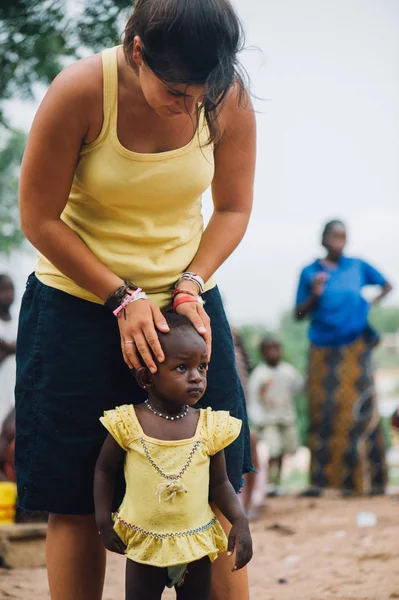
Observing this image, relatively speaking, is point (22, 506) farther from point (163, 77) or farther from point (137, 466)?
point (163, 77)

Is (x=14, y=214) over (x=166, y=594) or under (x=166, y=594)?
over

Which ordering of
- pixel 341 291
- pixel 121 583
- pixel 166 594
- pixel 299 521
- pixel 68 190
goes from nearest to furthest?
1. pixel 68 190
2. pixel 166 594
3. pixel 121 583
4. pixel 299 521
5. pixel 341 291

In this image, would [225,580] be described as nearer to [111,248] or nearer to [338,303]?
[111,248]

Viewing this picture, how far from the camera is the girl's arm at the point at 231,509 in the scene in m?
2.36

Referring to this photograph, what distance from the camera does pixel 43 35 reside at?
4844 mm

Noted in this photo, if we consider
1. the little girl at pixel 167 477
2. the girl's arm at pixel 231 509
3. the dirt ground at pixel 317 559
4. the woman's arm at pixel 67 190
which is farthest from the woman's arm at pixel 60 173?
the dirt ground at pixel 317 559

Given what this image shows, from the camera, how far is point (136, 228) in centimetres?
237

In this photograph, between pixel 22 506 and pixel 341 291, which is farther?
pixel 341 291

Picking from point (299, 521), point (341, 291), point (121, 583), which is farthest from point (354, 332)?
point (121, 583)

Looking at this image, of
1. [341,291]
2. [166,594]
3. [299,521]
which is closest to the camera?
[166,594]

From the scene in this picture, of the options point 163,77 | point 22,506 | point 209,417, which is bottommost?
point 22,506

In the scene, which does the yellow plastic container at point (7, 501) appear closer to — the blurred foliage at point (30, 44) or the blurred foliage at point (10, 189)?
the blurred foliage at point (30, 44)

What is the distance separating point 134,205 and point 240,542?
901mm

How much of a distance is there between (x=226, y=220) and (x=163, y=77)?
599 millimetres
